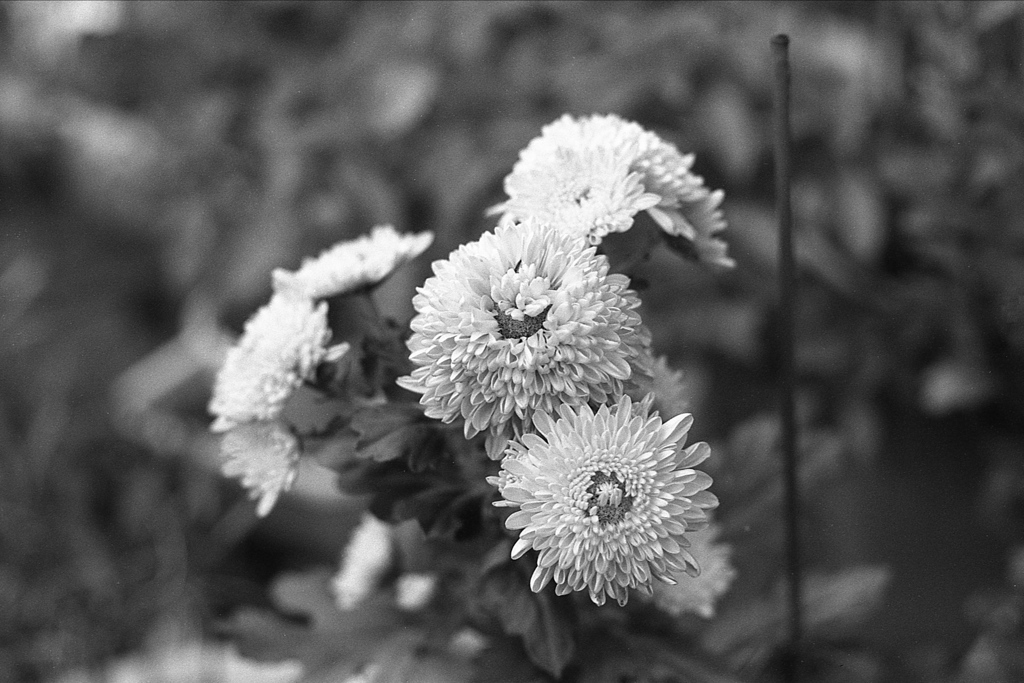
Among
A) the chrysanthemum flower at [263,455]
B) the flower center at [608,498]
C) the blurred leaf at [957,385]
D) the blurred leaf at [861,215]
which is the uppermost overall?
the blurred leaf at [861,215]

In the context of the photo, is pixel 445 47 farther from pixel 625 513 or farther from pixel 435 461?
pixel 625 513

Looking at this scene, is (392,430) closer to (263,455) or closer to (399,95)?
(263,455)

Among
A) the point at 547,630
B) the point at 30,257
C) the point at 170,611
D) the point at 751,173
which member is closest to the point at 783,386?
the point at 547,630

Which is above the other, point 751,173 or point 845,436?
point 751,173

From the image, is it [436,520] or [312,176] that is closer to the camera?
[436,520]

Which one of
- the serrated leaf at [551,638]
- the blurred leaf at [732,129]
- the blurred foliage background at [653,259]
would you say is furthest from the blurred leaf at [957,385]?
the serrated leaf at [551,638]

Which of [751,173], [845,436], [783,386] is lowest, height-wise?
[783,386]

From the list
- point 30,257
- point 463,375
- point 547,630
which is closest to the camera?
point 463,375

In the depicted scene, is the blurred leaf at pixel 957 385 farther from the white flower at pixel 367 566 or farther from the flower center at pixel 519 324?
the flower center at pixel 519 324
